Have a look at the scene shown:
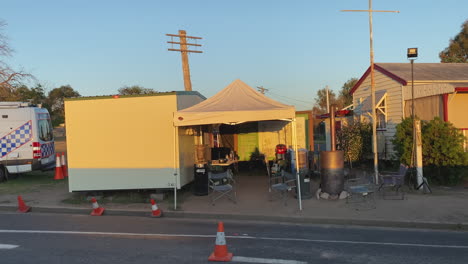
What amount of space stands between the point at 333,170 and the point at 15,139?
1066 cm

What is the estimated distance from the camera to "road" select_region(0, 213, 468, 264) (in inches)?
218

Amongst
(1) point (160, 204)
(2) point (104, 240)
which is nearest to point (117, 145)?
(1) point (160, 204)

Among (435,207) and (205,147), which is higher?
(205,147)

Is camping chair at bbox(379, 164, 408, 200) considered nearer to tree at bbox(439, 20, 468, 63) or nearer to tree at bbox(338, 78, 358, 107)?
tree at bbox(439, 20, 468, 63)

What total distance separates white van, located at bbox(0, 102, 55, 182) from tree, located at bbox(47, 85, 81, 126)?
36.4 metres

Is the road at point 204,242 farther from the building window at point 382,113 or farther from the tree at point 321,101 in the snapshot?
the tree at point 321,101

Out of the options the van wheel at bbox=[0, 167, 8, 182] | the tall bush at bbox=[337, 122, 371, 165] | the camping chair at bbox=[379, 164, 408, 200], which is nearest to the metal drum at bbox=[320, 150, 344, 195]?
the camping chair at bbox=[379, 164, 408, 200]

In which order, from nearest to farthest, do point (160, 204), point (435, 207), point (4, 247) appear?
point (4, 247) < point (435, 207) < point (160, 204)

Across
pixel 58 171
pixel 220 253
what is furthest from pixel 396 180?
pixel 58 171

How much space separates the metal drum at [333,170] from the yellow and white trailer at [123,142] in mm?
3796

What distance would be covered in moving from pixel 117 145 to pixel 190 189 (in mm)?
2667

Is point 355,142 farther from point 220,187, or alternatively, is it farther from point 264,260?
point 264,260

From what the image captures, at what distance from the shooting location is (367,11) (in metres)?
11.5

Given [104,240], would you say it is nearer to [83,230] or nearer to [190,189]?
[83,230]
